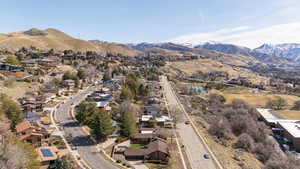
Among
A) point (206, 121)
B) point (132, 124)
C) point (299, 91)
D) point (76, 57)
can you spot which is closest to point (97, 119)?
point (132, 124)

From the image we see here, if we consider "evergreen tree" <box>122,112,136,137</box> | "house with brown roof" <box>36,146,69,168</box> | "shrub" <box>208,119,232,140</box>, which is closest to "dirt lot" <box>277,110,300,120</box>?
"shrub" <box>208,119,232,140</box>

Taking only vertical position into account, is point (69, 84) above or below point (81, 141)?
above

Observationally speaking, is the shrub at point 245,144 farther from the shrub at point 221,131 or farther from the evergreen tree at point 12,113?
the evergreen tree at point 12,113

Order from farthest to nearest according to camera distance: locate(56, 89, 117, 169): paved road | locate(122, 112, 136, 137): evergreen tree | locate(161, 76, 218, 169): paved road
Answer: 1. locate(122, 112, 136, 137): evergreen tree
2. locate(161, 76, 218, 169): paved road
3. locate(56, 89, 117, 169): paved road

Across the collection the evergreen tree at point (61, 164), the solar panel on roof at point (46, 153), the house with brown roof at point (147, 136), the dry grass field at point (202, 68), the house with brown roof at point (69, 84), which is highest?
the dry grass field at point (202, 68)

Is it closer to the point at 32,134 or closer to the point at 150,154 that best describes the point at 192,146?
the point at 150,154

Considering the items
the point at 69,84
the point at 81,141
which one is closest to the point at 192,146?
the point at 81,141

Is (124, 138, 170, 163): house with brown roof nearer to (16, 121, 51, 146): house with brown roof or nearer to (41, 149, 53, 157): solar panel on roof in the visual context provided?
(41, 149, 53, 157): solar panel on roof

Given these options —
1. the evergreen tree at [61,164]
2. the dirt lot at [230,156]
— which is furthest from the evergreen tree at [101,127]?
the dirt lot at [230,156]
